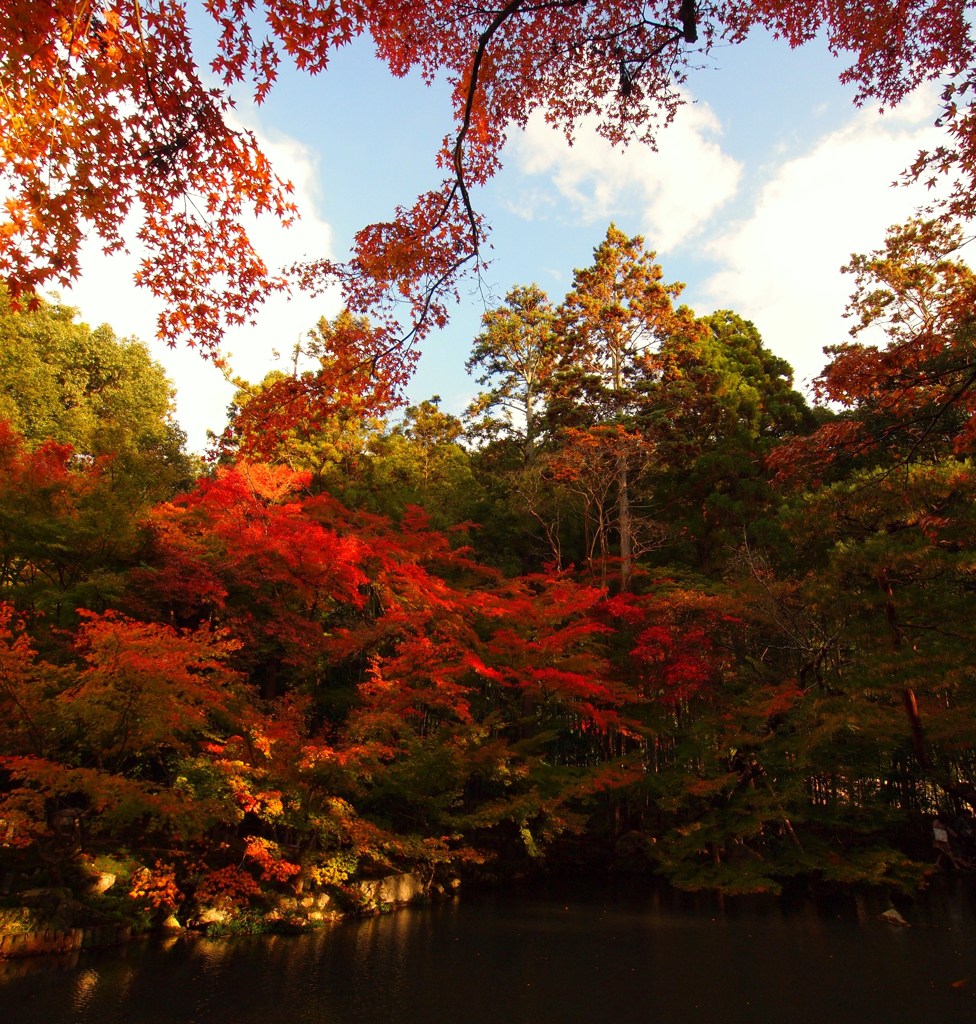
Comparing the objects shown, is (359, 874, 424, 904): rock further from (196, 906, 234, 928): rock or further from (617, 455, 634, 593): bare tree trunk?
(617, 455, 634, 593): bare tree trunk

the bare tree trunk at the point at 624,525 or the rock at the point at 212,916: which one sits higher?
the bare tree trunk at the point at 624,525

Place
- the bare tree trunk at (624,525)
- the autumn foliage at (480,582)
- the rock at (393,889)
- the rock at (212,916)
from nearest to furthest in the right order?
the autumn foliage at (480,582) < the rock at (212,916) < the rock at (393,889) < the bare tree trunk at (624,525)

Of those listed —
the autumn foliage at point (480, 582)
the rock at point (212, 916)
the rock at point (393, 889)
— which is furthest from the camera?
the rock at point (393, 889)

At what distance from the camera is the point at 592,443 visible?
14.9 meters

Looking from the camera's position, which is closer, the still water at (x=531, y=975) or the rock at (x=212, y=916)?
the still water at (x=531, y=975)

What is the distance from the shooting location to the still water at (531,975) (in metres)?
5.45

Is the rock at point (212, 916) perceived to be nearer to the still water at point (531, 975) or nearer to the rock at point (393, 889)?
the still water at point (531, 975)

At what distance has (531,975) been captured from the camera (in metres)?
6.54

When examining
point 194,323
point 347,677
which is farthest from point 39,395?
point 194,323

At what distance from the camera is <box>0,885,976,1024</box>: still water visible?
5453 mm

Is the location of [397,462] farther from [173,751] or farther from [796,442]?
[796,442]

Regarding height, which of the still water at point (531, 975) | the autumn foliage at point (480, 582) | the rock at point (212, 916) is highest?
the autumn foliage at point (480, 582)

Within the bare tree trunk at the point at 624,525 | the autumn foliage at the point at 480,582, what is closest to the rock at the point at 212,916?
the autumn foliage at the point at 480,582

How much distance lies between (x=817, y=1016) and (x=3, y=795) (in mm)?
8355
